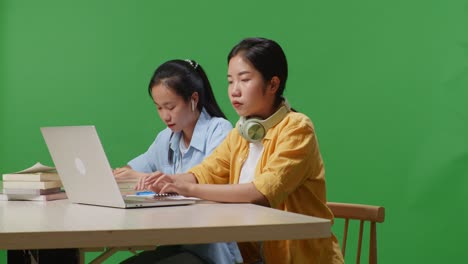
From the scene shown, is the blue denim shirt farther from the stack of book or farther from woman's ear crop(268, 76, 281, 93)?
the stack of book

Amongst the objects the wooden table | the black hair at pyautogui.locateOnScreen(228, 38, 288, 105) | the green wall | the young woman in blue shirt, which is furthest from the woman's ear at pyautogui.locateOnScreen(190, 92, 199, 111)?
the wooden table

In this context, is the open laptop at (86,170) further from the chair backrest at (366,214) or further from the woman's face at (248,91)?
the chair backrest at (366,214)

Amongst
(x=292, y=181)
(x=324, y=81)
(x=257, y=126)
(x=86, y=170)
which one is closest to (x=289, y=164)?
(x=292, y=181)

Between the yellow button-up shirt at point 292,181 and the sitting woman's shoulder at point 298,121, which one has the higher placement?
the sitting woman's shoulder at point 298,121

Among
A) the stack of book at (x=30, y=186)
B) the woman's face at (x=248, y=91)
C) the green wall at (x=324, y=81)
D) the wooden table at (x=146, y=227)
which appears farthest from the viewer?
the green wall at (x=324, y=81)

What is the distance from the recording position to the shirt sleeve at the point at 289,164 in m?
1.95

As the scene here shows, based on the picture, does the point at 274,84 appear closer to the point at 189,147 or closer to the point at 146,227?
the point at 189,147

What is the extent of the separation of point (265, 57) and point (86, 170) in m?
0.65

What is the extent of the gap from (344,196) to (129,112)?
103 cm

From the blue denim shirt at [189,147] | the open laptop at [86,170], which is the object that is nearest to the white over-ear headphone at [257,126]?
the open laptop at [86,170]

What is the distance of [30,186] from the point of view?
206cm

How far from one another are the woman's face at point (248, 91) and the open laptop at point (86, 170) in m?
0.37

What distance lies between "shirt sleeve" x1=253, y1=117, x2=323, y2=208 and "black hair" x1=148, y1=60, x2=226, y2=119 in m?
0.78

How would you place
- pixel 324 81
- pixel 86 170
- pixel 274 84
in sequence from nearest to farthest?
pixel 86 170 → pixel 274 84 → pixel 324 81
